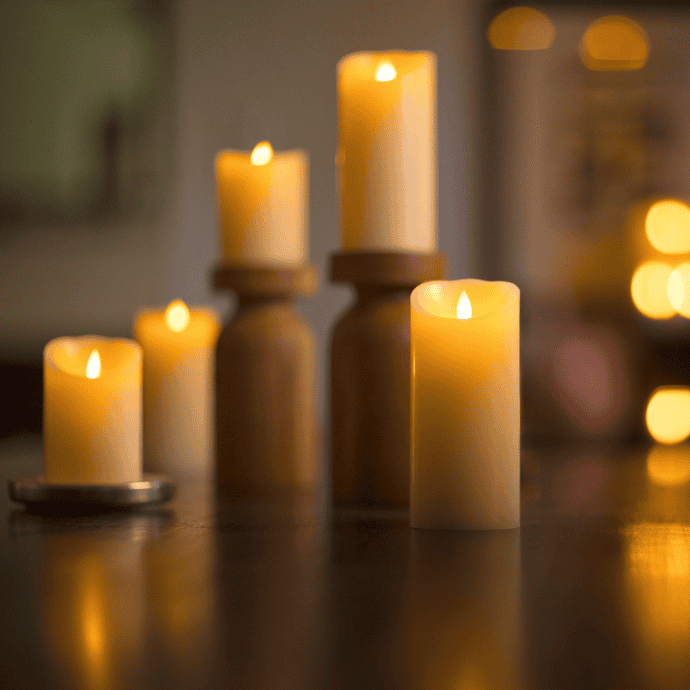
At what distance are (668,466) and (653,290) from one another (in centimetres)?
121

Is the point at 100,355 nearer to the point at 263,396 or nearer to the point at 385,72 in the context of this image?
the point at 263,396

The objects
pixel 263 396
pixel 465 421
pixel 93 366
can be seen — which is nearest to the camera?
pixel 465 421

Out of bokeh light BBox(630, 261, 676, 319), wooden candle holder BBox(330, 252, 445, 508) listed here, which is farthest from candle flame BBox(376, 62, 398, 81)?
bokeh light BBox(630, 261, 676, 319)

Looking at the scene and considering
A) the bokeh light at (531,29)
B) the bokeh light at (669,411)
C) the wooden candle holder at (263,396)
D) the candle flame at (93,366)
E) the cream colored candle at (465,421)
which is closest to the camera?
the cream colored candle at (465,421)

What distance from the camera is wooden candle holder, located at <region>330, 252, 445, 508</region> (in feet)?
2.39

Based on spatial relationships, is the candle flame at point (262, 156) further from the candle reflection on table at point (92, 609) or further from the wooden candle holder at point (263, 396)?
the candle reflection on table at point (92, 609)

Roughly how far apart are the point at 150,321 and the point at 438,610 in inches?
25.5

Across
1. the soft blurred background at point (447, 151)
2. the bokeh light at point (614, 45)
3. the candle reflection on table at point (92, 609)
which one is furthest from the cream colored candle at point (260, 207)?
the bokeh light at point (614, 45)

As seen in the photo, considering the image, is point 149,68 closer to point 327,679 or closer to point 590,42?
point 590,42

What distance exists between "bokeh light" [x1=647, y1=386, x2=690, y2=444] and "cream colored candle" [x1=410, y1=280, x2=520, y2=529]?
163 cm


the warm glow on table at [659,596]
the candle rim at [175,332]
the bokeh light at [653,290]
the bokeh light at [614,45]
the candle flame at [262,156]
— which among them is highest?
the bokeh light at [614,45]

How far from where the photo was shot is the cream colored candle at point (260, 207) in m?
0.89

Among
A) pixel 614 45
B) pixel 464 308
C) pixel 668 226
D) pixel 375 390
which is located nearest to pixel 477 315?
pixel 464 308

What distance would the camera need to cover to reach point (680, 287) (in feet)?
7.19
